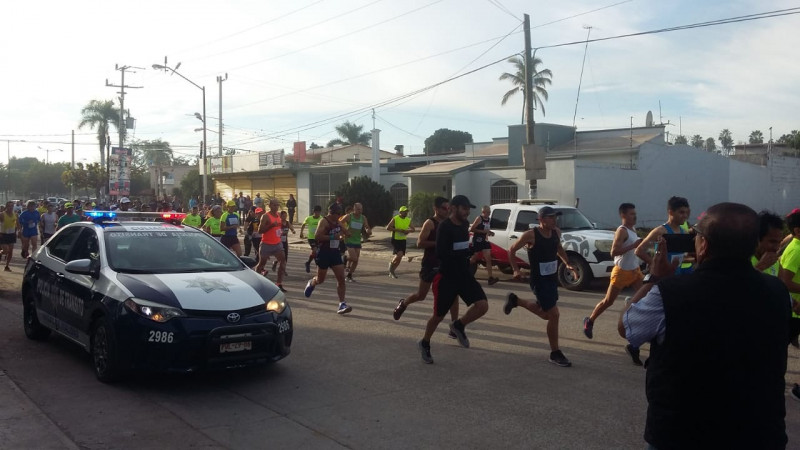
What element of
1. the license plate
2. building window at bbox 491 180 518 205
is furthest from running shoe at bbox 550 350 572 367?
building window at bbox 491 180 518 205

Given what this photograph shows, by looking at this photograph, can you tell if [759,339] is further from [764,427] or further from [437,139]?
[437,139]

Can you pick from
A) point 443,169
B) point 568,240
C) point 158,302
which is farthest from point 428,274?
point 443,169

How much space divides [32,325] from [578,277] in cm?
967

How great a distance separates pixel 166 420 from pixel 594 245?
992cm

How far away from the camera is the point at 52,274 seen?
7855 millimetres

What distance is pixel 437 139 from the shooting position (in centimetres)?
9244

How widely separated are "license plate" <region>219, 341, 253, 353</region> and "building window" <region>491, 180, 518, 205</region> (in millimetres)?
22181

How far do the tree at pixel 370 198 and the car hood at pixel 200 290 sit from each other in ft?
66.5

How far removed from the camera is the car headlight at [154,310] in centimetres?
623

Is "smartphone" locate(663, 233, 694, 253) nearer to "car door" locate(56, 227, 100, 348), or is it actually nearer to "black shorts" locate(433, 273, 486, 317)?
"black shorts" locate(433, 273, 486, 317)

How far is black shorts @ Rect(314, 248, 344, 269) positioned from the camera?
35.4 ft

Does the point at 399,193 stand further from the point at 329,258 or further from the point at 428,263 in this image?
the point at 428,263

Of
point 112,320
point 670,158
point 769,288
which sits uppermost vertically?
point 670,158

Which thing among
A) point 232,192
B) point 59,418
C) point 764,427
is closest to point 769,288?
point 764,427
